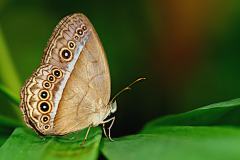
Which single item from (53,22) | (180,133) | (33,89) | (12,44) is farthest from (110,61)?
(180,133)

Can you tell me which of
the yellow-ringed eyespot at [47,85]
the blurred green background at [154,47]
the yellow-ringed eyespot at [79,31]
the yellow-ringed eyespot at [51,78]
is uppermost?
the yellow-ringed eyespot at [79,31]

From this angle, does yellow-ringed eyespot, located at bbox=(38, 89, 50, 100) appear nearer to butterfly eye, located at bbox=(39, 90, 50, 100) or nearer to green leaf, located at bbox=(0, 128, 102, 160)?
butterfly eye, located at bbox=(39, 90, 50, 100)

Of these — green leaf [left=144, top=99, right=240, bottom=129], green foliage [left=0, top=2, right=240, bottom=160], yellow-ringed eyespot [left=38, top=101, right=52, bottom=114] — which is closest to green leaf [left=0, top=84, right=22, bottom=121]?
green foliage [left=0, top=2, right=240, bottom=160]

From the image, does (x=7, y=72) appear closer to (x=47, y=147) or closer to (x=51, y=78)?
(x=51, y=78)

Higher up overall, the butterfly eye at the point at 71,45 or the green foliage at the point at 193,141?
the butterfly eye at the point at 71,45

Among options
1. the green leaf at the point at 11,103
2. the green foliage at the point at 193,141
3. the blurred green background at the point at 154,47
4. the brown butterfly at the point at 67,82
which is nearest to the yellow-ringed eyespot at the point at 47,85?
the brown butterfly at the point at 67,82

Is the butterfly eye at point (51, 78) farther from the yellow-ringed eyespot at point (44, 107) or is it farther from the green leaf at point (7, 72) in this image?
the green leaf at point (7, 72)

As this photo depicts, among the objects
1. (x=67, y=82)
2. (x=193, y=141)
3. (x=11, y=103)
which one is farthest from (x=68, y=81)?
(x=193, y=141)
